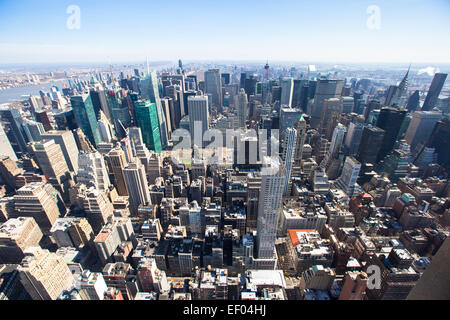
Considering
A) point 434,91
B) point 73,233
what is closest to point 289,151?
point 73,233

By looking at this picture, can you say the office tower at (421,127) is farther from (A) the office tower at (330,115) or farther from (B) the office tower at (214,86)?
→ (B) the office tower at (214,86)

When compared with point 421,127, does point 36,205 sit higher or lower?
lower

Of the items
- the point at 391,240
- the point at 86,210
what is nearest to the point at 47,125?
the point at 86,210

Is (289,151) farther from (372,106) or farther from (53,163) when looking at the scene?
(372,106)

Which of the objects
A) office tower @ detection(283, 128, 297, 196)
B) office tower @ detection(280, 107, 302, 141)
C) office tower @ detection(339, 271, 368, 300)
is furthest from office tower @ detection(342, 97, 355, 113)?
office tower @ detection(339, 271, 368, 300)

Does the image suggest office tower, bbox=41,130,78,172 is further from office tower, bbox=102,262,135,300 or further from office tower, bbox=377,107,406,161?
office tower, bbox=377,107,406,161

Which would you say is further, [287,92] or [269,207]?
[287,92]
